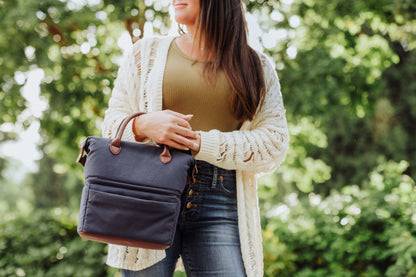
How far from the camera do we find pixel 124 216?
1271 millimetres

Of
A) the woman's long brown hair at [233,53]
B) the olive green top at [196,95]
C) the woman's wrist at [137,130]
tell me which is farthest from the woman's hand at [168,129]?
the woman's long brown hair at [233,53]

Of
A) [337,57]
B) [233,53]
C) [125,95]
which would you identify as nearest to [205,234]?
[125,95]

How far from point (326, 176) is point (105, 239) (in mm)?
4408

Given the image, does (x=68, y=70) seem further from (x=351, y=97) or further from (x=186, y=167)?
(x=186, y=167)

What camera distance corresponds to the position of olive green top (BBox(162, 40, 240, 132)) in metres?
1.60

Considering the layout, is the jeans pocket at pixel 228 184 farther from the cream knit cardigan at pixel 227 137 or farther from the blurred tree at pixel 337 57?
the blurred tree at pixel 337 57

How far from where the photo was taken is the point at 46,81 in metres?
4.35

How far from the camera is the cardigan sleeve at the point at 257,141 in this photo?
5.01ft

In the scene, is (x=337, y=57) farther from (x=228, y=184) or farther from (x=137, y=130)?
(x=137, y=130)

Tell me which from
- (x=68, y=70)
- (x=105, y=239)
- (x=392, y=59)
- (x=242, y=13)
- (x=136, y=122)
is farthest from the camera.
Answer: (x=392, y=59)

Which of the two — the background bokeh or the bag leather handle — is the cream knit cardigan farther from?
the background bokeh

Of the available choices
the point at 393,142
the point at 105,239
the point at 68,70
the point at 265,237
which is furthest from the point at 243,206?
the point at 393,142

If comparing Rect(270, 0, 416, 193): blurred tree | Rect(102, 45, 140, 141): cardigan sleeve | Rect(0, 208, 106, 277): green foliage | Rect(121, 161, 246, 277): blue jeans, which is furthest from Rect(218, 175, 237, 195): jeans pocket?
Rect(0, 208, 106, 277): green foliage

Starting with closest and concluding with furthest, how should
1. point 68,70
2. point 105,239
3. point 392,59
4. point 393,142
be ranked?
point 105,239 < point 68,70 < point 392,59 < point 393,142
